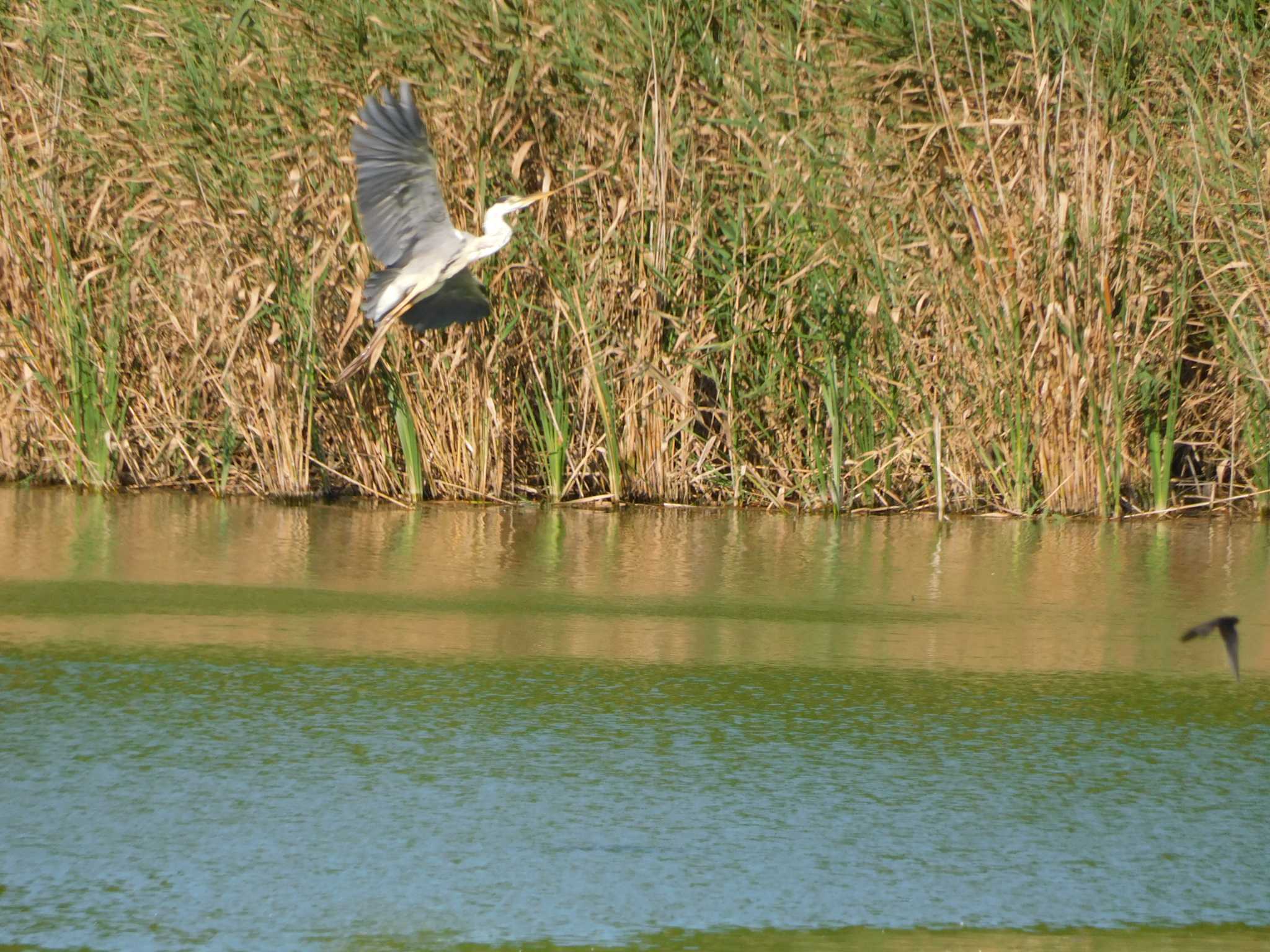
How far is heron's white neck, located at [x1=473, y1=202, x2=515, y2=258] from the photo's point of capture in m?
4.12

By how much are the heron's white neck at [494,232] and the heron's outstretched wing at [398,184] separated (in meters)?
0.07

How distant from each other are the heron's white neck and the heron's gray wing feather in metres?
0.12

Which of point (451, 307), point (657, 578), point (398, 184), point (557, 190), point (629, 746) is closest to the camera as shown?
point (629, 746)

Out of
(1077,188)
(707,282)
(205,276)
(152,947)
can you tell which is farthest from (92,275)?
(152,947)

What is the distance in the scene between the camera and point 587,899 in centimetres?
187

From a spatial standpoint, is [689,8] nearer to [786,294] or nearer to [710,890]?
[786,294]

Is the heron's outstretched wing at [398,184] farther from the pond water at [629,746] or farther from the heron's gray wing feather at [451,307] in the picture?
the pond water at [629,746]

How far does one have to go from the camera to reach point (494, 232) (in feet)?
13.7

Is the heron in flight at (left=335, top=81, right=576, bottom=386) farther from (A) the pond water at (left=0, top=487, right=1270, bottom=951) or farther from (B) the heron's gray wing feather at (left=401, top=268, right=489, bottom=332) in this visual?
(A) the pond water at (left=0, top=487, right=1270, bottom=951)

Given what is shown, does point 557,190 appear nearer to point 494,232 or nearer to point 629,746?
point 494,232

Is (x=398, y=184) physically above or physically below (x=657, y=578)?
above

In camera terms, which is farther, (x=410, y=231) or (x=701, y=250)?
(x=701, y=250)

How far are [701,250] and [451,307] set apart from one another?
78 centimetres

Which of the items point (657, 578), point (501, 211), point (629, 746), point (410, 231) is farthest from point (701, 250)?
point (629, 746)
